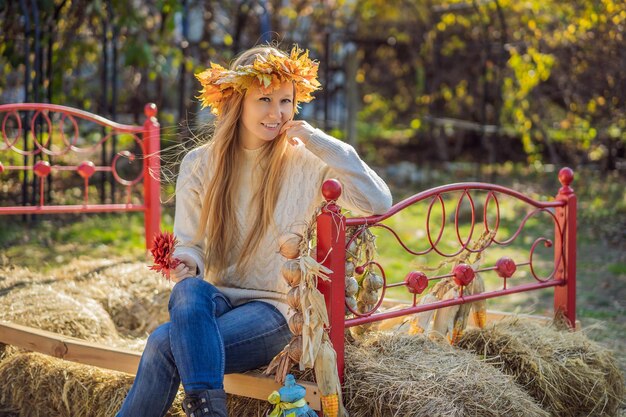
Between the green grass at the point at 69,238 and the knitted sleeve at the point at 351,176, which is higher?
the knitted sleeve at the point at 351,176

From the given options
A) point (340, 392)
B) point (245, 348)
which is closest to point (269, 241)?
point (245, 348)

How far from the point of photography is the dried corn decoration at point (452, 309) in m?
3.65

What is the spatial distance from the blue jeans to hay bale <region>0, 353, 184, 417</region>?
0.47 metres

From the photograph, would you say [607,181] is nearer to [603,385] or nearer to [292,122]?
[603,385]

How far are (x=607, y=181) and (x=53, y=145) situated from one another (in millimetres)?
5744

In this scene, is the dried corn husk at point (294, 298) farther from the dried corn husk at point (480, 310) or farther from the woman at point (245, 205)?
the dried corn husk at point (480, 310)

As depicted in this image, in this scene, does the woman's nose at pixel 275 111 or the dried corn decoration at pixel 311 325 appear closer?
the dried corn decoration at pixel 311 325

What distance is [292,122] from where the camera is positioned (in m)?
3.24

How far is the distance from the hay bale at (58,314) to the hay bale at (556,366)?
1769 millimetres

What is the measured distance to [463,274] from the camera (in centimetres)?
355

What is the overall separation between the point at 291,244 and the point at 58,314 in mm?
1721

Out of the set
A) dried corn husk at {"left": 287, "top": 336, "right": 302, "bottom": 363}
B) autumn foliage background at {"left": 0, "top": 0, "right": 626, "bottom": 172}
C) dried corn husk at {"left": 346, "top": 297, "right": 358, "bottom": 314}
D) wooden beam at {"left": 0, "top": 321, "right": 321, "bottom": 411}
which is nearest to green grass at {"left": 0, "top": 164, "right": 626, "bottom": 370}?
autumn foliage background at {"left": 0, "top": 0, "right": 626, "bottom": 172}

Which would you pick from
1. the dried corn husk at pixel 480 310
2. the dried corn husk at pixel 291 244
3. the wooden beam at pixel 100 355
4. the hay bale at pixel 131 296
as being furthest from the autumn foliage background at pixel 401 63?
the dried corn husk at pixel 291 244

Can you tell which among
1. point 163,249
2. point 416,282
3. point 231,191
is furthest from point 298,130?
point 416,282
